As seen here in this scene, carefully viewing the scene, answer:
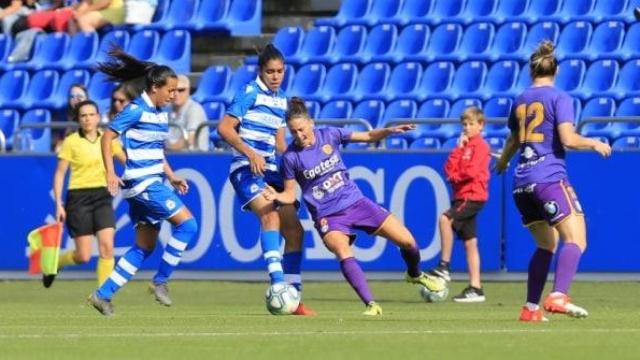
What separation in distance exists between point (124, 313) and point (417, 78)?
9.14m

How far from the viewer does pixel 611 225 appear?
63.6 ft

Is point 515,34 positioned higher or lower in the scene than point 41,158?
higher

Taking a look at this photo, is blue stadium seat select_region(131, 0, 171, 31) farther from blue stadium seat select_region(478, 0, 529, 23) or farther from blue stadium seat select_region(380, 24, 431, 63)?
blue stadium seat select_region(478, 0, 529, 23)

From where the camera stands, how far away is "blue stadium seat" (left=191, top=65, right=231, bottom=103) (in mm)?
24969

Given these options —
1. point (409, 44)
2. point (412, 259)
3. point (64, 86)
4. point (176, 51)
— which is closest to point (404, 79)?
point (409, 44)

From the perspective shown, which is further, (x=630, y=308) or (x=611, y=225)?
(x=611, y=225)

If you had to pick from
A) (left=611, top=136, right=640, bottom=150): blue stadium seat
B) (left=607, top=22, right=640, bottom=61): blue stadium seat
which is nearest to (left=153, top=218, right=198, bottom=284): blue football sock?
(left=611, top=136, right=640, bottom=150): blue stadium seat

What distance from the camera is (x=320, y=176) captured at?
14.6 metres

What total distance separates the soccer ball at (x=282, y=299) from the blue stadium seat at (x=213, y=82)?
1054cm

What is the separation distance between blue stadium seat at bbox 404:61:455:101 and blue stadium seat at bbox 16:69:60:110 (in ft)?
19.3

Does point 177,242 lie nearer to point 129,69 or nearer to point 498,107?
point 129,69

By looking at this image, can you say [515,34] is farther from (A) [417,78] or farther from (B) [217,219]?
(B) [217,219]

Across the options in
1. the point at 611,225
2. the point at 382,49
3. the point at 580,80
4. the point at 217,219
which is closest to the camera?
the point at 611,225

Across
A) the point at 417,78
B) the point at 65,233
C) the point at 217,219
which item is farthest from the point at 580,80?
the point at 65,233
